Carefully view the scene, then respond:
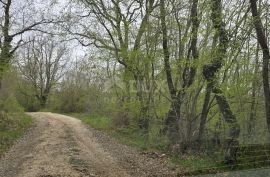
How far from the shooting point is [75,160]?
11.0 metres

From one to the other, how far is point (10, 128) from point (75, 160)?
853 centimetres

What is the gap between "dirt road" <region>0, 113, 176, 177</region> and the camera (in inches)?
384

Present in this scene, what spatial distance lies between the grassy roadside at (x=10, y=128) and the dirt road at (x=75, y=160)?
0.45 m

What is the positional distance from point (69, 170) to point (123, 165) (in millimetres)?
2017

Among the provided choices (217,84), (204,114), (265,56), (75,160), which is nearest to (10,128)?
(75,160)

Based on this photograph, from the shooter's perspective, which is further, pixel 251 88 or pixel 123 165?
pixel 123 165

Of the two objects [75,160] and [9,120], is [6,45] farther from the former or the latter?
[75,160]

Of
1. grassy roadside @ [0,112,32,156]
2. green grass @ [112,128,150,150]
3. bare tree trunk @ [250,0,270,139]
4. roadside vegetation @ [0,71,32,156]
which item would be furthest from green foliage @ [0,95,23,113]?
bare tree trunk @ [250,0,270,139]

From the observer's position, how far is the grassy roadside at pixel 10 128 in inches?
574

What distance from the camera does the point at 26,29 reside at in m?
21.2

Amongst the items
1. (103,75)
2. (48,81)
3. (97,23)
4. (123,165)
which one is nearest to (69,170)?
(123,165)

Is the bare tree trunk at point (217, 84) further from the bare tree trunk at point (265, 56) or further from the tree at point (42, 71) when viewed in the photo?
the tree at point (42, 71)

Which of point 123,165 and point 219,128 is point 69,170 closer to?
point 123,165

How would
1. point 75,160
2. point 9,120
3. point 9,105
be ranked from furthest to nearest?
point 9,105 < point 9,120 < point 75,160
